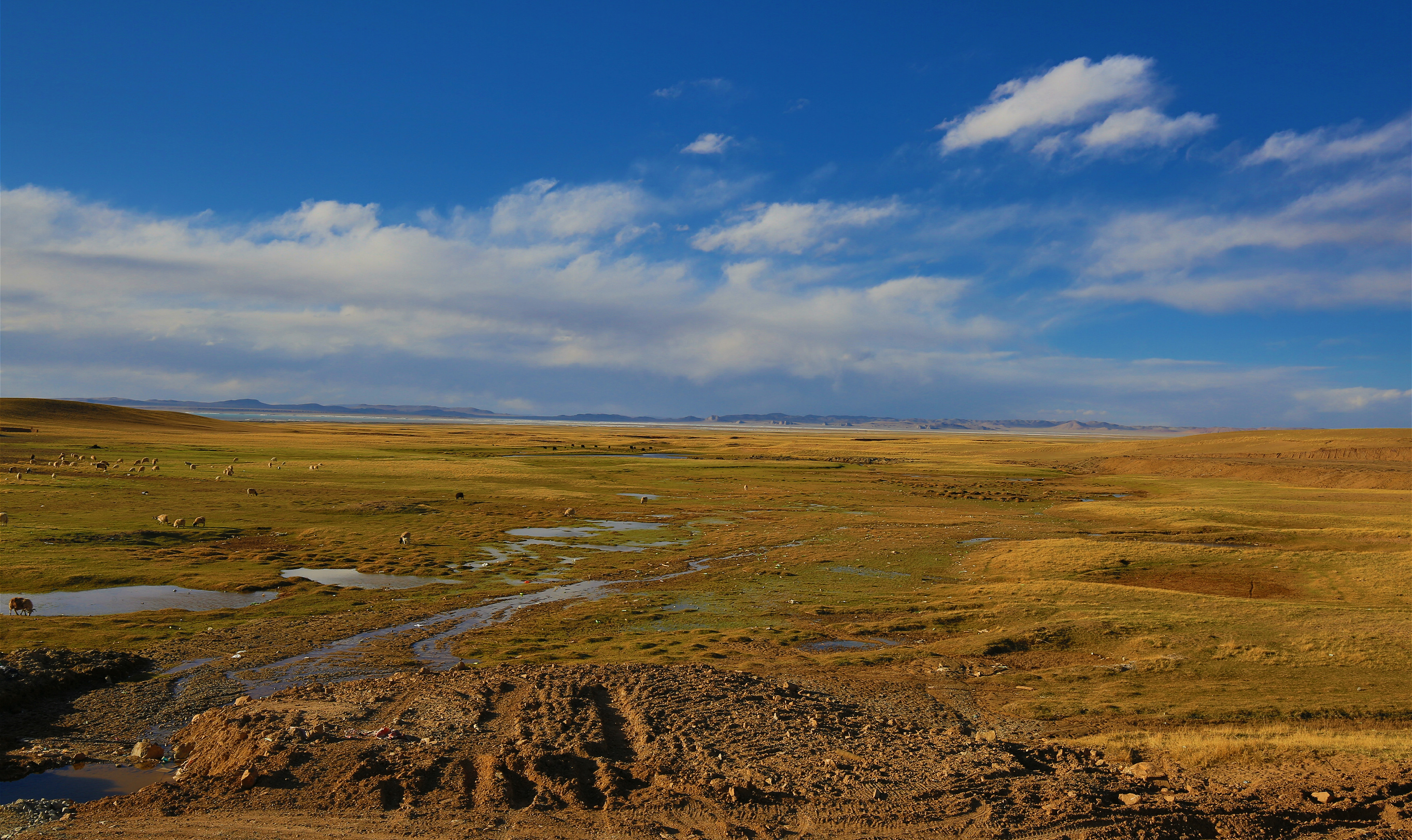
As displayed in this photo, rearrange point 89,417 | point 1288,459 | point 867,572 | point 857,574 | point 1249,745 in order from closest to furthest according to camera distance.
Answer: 1. point 1249,745
2. point 857,574
3. point 867,572
4. point 1288,459
5. point 89,417

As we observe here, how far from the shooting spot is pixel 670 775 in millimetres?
12727

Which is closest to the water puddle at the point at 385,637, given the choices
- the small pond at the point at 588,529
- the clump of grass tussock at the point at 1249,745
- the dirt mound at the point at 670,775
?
the dirt mound at the point at 670,775

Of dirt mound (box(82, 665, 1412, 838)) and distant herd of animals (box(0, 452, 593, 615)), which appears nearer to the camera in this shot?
dirt mound (box(82, 665, 1412, 838))

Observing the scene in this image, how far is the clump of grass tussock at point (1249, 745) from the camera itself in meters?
13.4

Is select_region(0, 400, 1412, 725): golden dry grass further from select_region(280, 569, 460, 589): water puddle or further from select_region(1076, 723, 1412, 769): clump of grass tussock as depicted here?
select_region(1076, 723, 1412, 769): clump of grass tussock

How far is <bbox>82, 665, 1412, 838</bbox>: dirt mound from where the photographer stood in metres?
11.3

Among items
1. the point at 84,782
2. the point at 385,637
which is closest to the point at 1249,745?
the point at 84,782

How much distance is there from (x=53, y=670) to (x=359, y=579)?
45.8 ft

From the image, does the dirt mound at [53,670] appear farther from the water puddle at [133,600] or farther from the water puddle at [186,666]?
the water puddle at [133,600]

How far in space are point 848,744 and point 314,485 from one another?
58.1 m

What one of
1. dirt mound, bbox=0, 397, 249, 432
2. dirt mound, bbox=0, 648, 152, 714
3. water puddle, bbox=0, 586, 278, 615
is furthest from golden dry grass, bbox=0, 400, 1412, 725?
dirt mound, bbox=0, 397, 249, 432

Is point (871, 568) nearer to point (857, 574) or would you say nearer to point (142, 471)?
point (857, 574)

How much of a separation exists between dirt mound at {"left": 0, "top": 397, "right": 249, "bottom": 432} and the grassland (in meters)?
71.4

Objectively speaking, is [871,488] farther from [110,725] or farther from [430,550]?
[110,725]
